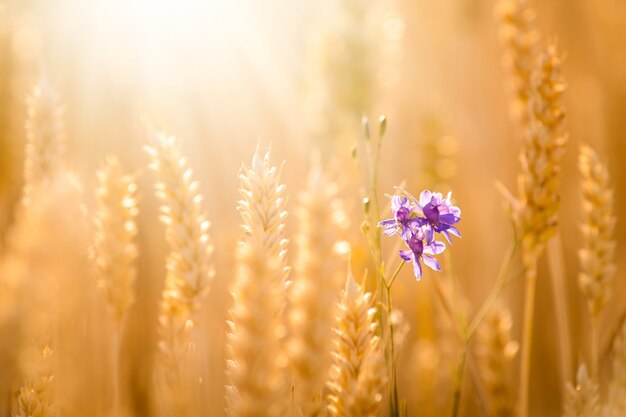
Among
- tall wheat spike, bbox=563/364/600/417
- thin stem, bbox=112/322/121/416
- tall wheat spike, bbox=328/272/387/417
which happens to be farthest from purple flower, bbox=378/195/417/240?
thin stem, bbox=112/322/121/416

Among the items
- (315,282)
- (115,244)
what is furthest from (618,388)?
(115,244)

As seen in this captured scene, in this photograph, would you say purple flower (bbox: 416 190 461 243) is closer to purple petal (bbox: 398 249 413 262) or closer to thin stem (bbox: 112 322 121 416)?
purple petal (bbox: 398 249 413 262)

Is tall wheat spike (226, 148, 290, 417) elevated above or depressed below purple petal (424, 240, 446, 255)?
below

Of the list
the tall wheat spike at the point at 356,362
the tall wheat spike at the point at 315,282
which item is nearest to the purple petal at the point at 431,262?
the tall wheat spike at the point at 356,362

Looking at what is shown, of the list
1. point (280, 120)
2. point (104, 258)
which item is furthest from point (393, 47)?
point (104, 258)

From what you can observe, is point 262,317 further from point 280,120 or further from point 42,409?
point 280,120

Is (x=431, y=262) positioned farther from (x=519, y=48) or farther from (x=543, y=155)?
(x=519, y=48)
